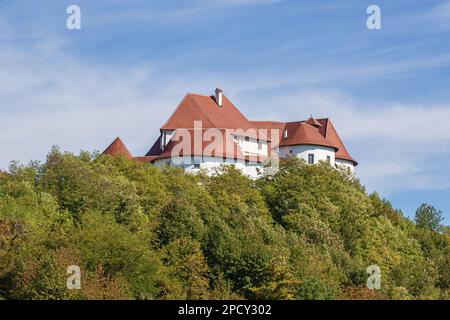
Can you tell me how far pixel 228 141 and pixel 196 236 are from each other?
26.7 meters

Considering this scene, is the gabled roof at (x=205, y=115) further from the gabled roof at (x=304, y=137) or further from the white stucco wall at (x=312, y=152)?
the white stucco wall at (x=312, y=152)

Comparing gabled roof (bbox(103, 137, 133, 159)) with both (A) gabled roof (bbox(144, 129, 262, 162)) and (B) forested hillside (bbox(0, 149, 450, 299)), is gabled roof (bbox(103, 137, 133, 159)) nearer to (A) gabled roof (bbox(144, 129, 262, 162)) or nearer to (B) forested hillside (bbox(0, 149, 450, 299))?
(A) gabled roof (bbox(144, 129, 262, 162))

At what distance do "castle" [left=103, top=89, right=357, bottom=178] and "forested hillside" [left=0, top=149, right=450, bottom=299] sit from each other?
410 cm

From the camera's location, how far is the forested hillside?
161ft

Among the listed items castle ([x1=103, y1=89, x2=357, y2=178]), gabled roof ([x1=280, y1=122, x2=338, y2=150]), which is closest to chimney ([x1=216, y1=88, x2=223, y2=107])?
castle ([x1=103, y1=89, x2=357, y2=178])

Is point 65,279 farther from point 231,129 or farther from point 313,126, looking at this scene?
point 313,126

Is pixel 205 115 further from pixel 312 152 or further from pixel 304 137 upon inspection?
pixel 312 152

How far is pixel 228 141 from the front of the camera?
83125mm

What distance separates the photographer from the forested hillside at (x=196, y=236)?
4912cm

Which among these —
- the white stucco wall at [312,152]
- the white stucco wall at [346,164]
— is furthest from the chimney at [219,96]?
the white stucco wall at [346,164]

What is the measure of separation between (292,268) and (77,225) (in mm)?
10424

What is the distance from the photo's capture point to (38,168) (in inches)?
2534

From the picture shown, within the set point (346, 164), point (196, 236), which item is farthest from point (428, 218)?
point (196, 236)

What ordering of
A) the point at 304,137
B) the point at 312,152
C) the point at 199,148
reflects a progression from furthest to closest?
the point at 304,137 → the point at 312,152 → the point at 199,148
